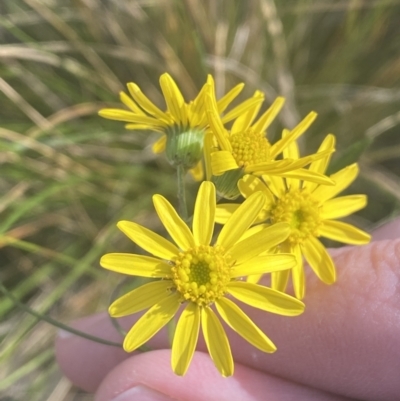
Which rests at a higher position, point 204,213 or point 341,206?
point 341,206

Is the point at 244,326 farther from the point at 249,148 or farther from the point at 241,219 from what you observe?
the point at 249,148

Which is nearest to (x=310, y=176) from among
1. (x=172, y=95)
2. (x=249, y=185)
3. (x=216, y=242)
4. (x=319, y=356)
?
(x=249, y=185)

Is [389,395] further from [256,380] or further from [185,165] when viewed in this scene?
[185,165]

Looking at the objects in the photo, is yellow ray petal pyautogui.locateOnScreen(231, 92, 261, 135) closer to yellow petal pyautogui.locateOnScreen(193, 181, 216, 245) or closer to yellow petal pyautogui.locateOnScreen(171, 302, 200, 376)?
yellow petal pyautogui.locateOnScreen(193, 181, 216, 245)

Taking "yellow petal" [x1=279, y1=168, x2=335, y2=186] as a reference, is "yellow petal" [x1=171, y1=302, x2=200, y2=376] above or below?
below

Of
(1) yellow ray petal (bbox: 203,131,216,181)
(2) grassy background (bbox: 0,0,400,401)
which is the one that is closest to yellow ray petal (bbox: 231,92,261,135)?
(1) yellow ray petal (bbox: 203,131,216,181)

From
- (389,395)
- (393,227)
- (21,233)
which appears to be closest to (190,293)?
(389,395)

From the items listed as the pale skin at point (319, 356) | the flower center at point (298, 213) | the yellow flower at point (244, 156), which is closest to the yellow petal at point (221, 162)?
the yellow flower at point (244, 156)
